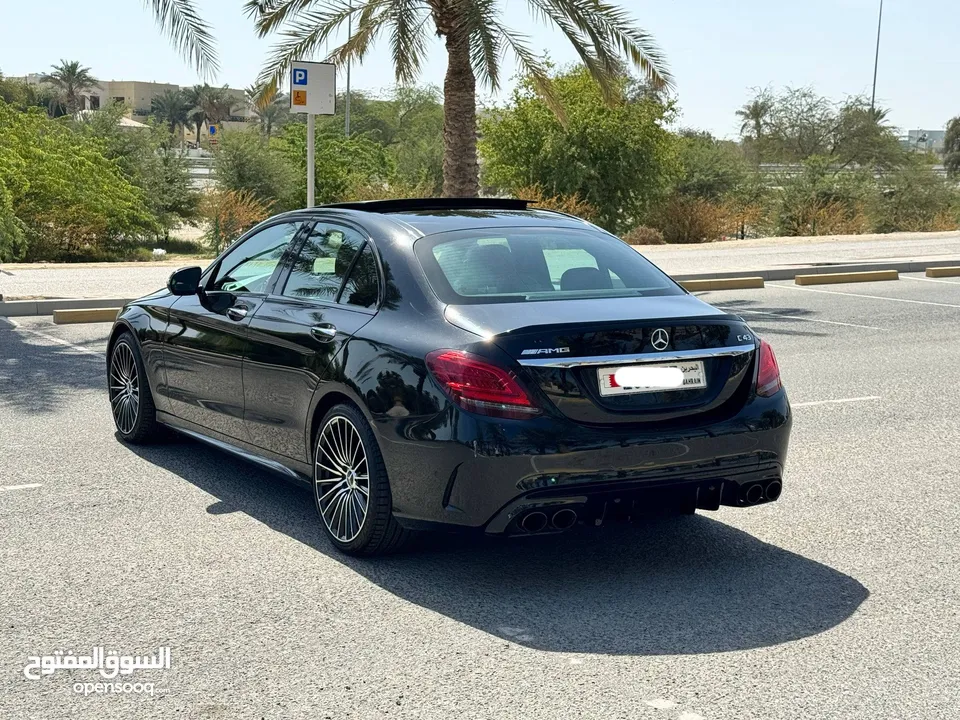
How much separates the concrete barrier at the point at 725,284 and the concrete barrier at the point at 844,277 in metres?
0.74

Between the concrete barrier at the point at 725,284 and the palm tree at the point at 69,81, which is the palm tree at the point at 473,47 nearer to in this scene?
the concrete barrier at the point at 725,284

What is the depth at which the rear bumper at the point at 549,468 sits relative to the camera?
16.4 feet

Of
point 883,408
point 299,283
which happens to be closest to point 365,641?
point 299,283

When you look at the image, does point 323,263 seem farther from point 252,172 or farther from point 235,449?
point 252,172

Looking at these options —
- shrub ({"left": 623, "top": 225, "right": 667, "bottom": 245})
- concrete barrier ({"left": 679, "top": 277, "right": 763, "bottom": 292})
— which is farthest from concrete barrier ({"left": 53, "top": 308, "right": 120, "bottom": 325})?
shrub ({"left": 623, "top": 225, "right": 667, "bottom": 245})

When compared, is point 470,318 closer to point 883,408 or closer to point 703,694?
point 703,694

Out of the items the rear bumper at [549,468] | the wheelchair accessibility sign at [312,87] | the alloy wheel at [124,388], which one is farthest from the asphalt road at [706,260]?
the rear bumper at [549,468]

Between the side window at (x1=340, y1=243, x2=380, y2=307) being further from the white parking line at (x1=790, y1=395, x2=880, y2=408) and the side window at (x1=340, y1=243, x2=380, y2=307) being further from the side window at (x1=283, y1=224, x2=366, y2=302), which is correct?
the white parking line at (x1=790, y1=395, x2=880, y2=408)

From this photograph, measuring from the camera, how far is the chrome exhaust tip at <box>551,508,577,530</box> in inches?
199

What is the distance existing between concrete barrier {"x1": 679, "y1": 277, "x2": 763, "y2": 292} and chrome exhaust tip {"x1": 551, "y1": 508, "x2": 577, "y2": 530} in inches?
567

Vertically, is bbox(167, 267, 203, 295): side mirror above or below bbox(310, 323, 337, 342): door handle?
above

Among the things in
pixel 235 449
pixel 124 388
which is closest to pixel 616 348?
pixel 235 449

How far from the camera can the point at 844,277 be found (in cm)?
2092

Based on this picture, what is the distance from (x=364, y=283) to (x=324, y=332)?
295mm
